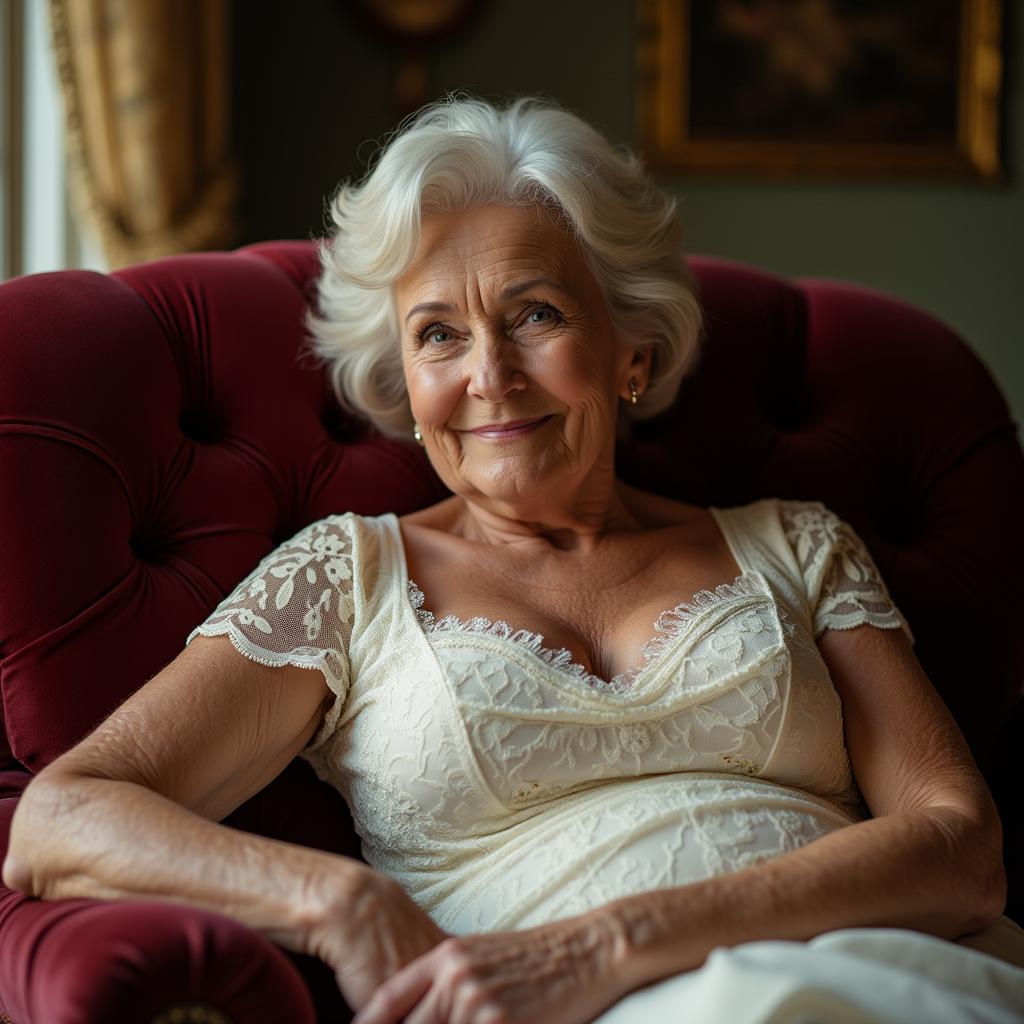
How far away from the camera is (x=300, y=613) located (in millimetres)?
1390

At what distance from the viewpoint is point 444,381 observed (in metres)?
1.54

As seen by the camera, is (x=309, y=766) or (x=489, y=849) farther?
(x=309, y=766)

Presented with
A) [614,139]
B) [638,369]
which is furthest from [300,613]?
[614,139]

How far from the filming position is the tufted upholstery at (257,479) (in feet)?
3.77

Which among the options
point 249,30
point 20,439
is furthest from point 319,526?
point 249,30

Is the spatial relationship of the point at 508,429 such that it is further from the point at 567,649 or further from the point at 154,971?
the point at 154,971

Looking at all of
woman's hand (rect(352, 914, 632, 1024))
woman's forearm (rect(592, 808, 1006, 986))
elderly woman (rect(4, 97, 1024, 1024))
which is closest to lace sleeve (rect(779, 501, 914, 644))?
elderly woman (rect(4, 97, 1024, 1024))

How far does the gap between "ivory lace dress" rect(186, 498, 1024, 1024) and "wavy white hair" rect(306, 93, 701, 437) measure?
33 cm

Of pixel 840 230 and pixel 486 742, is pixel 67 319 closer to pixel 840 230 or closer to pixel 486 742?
pixel 486 742

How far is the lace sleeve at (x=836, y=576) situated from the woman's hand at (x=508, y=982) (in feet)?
1.83

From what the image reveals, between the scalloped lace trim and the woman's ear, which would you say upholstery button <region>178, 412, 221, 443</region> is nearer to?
the scalloped lace trim

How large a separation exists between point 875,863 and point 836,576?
427mm

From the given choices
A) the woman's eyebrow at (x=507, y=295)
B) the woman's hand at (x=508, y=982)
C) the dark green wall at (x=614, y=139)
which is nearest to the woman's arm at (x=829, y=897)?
the woman's hand at (x=508, y=982)

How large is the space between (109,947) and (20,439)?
65 centimetres
